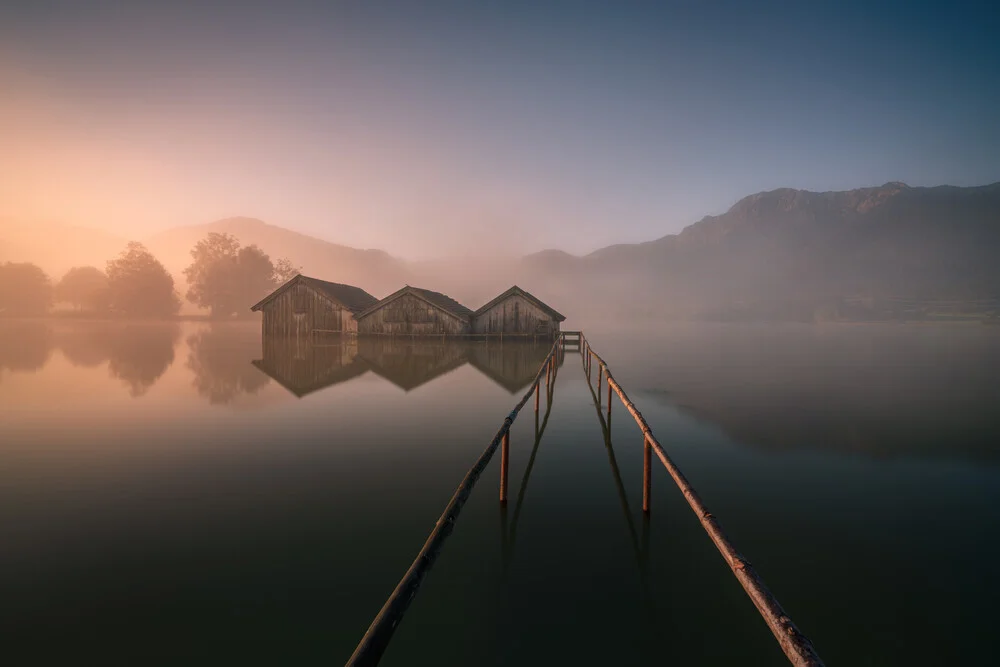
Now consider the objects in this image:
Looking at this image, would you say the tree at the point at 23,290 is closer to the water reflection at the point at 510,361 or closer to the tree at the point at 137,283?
the tree at the point at 137,283

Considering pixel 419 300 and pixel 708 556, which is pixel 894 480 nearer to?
pixel 708 556

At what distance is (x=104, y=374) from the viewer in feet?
72.3

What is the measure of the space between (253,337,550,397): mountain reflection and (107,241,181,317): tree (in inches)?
2035

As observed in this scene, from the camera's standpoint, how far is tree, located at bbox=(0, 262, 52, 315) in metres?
79.4

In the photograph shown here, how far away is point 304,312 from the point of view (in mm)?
40250

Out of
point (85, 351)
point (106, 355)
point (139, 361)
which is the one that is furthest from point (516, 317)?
point (85, 351)

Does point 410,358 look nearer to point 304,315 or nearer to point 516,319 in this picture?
point 516,319

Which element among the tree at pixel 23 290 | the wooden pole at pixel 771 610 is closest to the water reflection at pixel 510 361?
the wooden pole at pixel 771 610

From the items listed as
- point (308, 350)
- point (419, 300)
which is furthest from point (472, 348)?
point (308, 350)

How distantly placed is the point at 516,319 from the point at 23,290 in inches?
3821

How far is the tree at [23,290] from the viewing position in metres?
79.4

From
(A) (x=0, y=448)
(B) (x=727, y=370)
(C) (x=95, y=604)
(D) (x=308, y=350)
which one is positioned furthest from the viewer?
(D) (x=308, y=350)

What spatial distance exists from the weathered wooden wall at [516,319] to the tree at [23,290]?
93187 mm

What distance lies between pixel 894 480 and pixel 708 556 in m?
7.03
